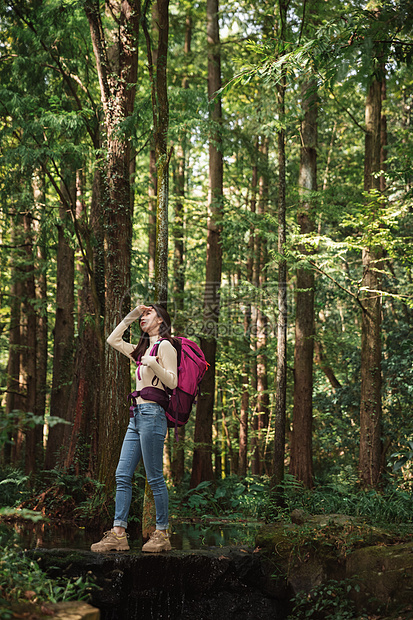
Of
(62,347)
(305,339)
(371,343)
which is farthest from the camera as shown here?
(62,347)

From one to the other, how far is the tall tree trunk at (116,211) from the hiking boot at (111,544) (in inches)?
79.7

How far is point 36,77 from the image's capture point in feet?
38.7

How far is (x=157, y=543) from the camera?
17.4 ft

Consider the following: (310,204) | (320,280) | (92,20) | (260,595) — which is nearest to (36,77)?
(92,20)

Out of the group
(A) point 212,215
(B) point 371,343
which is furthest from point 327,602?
(A) point 212,215

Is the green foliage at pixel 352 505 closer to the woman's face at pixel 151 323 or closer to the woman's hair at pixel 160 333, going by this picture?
the woman's hair at pixel 160 333

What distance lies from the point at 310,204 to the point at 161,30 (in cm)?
626

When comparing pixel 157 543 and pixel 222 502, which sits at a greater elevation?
pixel 157 543

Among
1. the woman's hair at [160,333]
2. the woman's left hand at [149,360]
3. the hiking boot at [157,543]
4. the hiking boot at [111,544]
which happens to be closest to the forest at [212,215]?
the woman's hair at [160,333]

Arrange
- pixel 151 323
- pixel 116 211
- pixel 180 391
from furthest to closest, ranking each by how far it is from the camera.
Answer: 1. pixel 116 211
2. pixel 151 323
3. pixel 180 391

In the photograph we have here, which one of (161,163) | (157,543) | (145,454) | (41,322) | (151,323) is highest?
(161,163)

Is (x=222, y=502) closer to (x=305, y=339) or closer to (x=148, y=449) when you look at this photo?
(x=305, y=339)

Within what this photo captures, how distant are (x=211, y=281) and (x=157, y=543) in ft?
28.9

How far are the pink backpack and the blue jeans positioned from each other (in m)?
0.10
